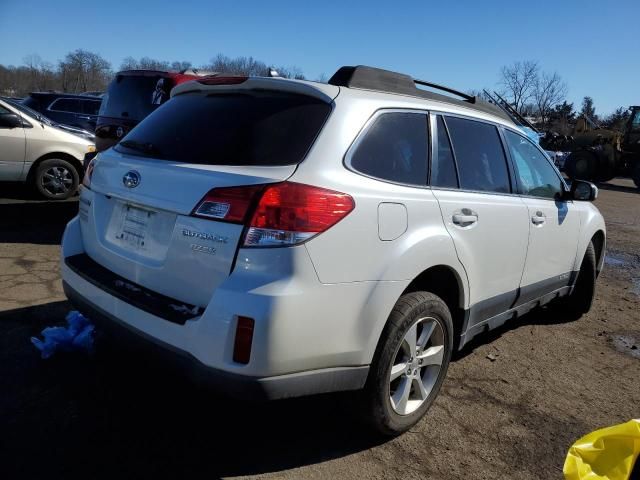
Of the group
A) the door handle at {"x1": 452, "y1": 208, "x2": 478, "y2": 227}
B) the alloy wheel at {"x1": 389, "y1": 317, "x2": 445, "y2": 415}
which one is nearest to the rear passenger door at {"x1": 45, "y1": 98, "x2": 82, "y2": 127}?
the door handle at {"x1": 452, "y1": 208, "x2": 478, "y2": 227}

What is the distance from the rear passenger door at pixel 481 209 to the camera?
119 inches

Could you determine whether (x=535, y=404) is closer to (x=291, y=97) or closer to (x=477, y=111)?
(x=477, y=111)

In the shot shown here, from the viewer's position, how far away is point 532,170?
4102 millimetres

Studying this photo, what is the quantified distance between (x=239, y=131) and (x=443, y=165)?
1.23 metres

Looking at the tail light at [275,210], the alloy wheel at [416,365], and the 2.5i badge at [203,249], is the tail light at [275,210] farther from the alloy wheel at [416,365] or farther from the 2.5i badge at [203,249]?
the alloy wheel at [416,365]

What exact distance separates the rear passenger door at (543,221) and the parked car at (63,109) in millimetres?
11730

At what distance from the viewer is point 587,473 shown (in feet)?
6.63

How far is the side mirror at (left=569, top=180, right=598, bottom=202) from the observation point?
14.4ft

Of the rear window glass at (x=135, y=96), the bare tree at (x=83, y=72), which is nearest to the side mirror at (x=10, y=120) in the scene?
the rear window glass at (x=135, y=96)

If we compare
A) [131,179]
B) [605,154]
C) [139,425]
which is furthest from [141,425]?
[605,154]

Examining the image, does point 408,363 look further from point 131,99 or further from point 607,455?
point 131,99

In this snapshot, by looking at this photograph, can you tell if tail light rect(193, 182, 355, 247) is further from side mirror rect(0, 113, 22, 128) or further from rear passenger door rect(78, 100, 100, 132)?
rear passenger door rect(78, 100, 100, 132)

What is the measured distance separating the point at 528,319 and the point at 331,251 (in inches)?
138

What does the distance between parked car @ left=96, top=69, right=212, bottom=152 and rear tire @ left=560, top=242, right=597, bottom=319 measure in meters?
4.93
